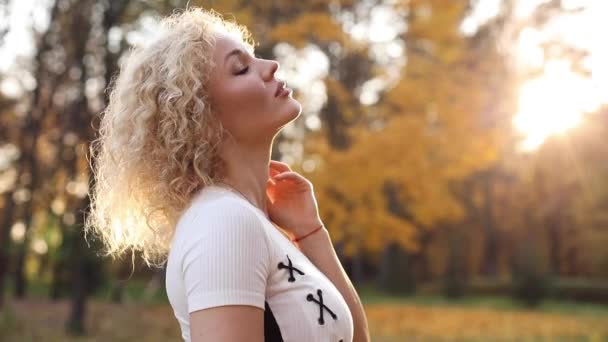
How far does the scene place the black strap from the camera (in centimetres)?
122

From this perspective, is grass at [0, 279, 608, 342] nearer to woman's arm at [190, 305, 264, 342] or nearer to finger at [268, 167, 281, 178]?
finger at [268, 167, 281, 178]

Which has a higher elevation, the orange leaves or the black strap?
the black strap

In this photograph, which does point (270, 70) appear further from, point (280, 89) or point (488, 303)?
point (488, 303)

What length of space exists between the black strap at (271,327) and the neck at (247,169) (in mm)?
287

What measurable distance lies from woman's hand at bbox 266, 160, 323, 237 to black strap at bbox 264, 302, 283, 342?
50 centimetres

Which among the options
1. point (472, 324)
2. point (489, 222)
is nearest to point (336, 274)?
point (472, 324)

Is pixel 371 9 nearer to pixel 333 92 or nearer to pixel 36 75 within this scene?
pixel 333 92

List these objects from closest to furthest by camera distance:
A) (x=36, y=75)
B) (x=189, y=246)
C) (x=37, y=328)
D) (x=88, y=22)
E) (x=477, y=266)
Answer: (x=189, y=246) < (x=37, y=328) < (x=88, y=22) < (x=36, y=75) < (x=477, y=266)

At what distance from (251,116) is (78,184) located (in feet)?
33.2

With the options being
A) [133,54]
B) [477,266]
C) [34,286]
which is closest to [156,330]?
[133,54]

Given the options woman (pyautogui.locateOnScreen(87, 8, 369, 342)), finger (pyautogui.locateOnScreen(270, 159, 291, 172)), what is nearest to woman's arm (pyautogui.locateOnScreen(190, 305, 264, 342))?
woman (pyautogui.locateOnScreen(87, 8, 369, 342))

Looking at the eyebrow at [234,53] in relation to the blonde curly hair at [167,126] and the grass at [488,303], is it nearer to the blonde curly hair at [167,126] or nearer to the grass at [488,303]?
the blonde curly hair at [167,126]

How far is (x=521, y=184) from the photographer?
21.8 meters

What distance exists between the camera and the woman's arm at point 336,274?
1.62 meters
